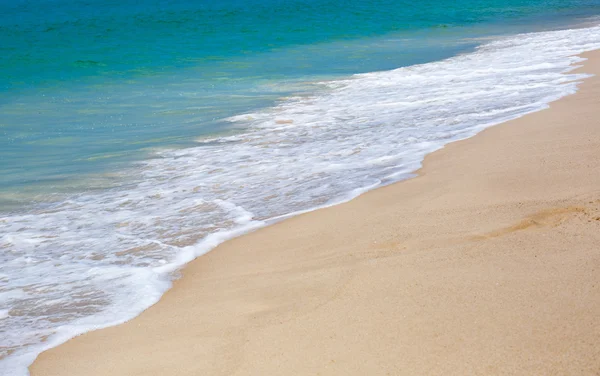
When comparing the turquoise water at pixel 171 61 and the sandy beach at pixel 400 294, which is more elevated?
the turquoise water at pixel 171 61

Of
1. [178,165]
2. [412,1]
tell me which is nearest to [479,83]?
Result: [178,165]

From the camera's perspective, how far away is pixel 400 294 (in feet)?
10.3

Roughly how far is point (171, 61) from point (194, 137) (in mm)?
10953

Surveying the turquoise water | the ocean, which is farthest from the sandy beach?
the turquoise water

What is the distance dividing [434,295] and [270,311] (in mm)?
795

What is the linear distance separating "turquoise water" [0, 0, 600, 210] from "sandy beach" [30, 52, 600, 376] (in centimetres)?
334

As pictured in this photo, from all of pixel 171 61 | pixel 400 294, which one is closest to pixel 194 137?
pixel 400 294

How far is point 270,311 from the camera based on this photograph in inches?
127

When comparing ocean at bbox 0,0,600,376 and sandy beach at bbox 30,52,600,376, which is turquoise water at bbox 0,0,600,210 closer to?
ocean at bbox 0,0,600,376

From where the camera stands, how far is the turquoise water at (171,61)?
28.3ft

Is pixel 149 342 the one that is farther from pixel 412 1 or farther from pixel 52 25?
pixel 412 1

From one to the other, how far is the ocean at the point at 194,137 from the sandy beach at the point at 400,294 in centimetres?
35

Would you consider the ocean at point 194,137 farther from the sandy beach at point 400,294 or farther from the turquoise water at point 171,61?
the sandy beach at point 400,294

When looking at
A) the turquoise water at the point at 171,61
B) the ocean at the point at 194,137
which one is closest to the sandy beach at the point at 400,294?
the ocean at the point at 194,137
